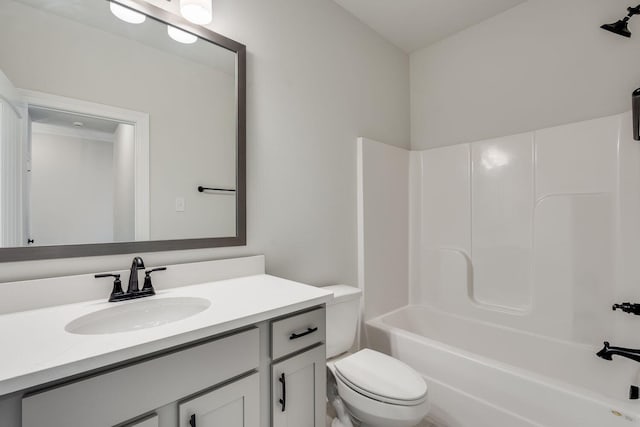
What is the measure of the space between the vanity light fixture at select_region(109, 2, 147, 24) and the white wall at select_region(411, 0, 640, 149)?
208 centimetres

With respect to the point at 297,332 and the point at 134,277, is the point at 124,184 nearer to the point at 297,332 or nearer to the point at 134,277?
the point at 134,277

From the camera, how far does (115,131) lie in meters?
1.14

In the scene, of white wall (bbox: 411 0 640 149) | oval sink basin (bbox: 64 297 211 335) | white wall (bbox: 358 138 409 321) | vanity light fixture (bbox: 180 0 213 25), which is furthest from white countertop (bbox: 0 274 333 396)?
white wall (bbox: 411 0 640 149)

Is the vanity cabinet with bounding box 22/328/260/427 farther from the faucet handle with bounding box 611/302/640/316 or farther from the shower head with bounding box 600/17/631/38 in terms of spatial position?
the shower head with bounding box 600/17/631/38

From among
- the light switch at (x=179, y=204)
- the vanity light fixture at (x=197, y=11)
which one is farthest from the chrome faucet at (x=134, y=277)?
the vanity light fixture at (x=197, y=11)

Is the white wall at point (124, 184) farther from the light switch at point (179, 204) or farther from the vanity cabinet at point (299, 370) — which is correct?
the vanity cabinet at point (299, 370)

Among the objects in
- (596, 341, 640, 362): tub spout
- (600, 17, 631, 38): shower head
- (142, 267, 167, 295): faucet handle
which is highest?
(600, 17, 631, 38): shower head

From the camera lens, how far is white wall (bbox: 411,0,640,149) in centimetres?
168

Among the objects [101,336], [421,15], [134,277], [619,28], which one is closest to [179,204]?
[134,277]

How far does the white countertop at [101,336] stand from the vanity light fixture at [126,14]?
42.5 inches

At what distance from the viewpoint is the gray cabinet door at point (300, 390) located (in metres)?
0.97

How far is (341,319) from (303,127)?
3.68ft

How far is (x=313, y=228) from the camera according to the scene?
1786 mm

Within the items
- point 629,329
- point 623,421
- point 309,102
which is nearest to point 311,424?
point 623,421
